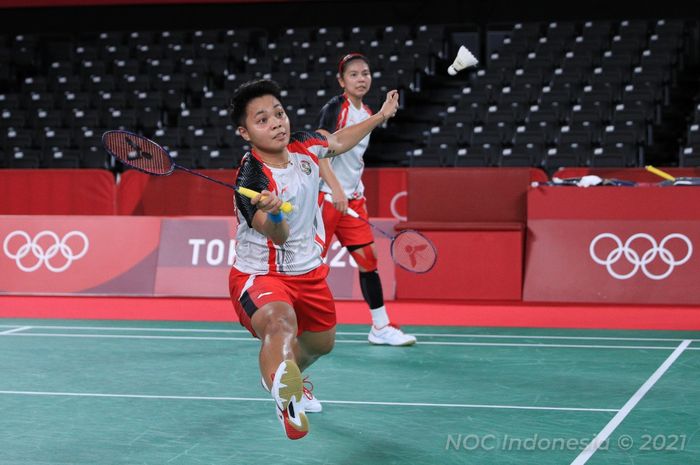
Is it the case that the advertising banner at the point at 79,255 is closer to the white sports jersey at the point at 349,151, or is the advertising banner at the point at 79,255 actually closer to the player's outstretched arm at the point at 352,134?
the white sports jersey at the point at 349,151

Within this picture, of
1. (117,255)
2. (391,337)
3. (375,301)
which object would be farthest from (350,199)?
(117,255)

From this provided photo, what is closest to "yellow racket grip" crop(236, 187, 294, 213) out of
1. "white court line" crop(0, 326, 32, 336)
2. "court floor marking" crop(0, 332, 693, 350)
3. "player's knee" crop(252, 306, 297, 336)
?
"player's knee" crop(252, 306, 297, 336)

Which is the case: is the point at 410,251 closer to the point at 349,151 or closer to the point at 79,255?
the point at 349,151

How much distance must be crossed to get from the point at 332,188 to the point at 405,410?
1.89 meters

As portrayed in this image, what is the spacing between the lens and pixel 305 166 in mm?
4723

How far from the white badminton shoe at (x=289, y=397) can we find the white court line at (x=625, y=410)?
1175 millimetres

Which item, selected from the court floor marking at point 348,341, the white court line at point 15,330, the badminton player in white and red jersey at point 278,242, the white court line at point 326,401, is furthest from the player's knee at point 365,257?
the white court line at point 15,330

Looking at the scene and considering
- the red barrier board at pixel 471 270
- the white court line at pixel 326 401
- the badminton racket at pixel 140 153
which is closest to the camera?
the badminton racket at pixel 140 153

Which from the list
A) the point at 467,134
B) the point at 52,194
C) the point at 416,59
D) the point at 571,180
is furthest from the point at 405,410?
the point at 416,59

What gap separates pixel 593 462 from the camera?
413cm

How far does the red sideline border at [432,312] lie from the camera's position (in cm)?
876

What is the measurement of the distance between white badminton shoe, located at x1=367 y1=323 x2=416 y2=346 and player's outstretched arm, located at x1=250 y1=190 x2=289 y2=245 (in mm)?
3378

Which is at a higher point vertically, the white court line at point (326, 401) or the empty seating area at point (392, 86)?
the empty seating area at point (392, 86)

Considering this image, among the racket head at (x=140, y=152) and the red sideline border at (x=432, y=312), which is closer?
the racket head at (x=140, y=152)
